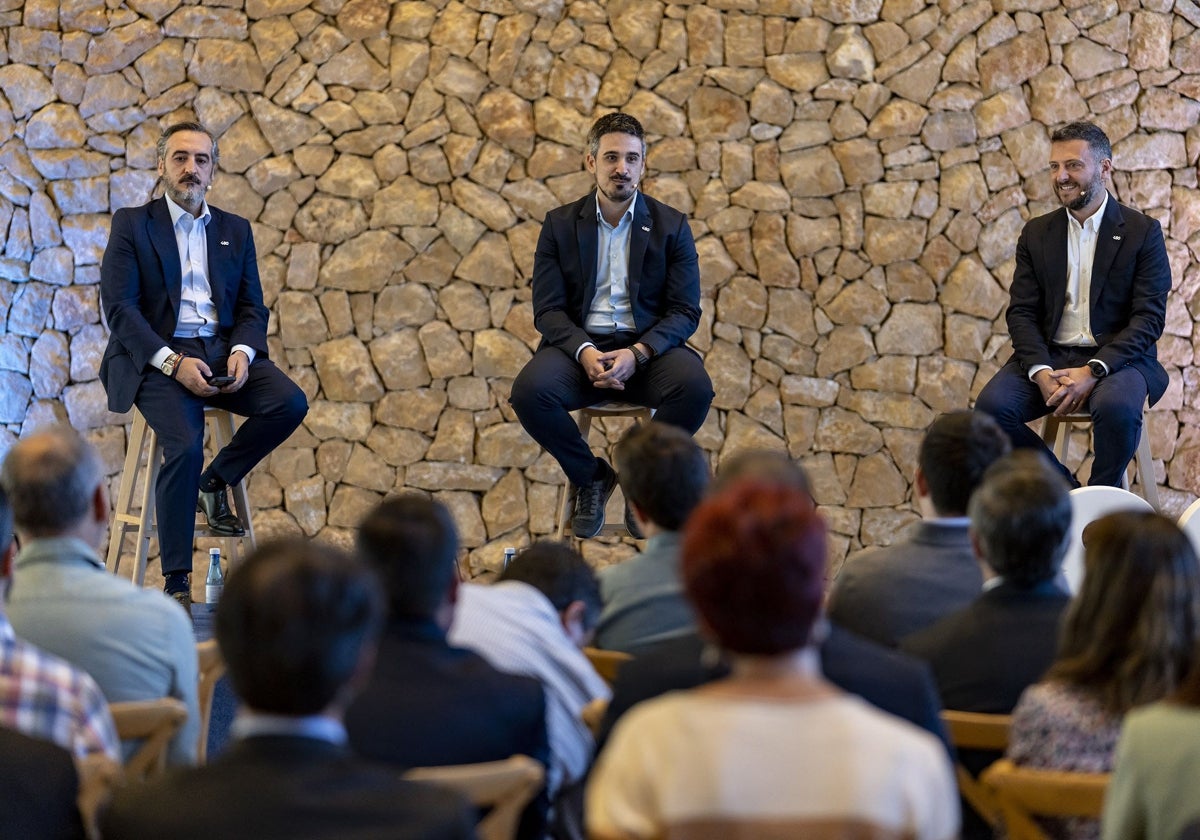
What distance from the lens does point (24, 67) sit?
5449 millimetres

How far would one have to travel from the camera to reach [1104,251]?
447 cm

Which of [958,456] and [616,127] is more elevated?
[616,127]

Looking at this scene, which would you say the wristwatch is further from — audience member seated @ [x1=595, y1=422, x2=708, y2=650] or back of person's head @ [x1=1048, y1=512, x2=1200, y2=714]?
back of person's head @ [x1=1048, y1=512, x2=1200, y2=714]

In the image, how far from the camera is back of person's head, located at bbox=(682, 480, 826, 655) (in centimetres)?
118

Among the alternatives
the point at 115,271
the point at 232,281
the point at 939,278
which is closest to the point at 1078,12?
the point at 939,278

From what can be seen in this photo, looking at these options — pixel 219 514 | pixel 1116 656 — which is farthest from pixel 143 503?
pixel 1116 656

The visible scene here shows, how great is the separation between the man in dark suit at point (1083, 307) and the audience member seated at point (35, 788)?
10.9ft

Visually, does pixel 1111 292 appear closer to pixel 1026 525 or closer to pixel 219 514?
pixel 1026 525

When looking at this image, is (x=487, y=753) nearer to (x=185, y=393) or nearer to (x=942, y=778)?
(x=942, y=778)

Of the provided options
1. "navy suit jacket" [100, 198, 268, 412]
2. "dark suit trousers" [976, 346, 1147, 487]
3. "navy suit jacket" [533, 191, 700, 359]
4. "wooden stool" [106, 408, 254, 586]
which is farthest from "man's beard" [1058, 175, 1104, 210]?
"wooden stool" [106, 408, 254, 586]

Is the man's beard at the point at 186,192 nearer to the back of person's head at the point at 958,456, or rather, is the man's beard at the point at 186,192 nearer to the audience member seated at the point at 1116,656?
the back of person's head at the point at 958,456

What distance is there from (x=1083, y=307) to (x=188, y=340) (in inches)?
112

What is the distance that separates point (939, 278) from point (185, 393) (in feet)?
9.26

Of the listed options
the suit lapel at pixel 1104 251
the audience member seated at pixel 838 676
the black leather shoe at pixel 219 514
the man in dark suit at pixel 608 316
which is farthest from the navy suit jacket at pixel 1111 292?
the audience member seated at pixel 838 676
